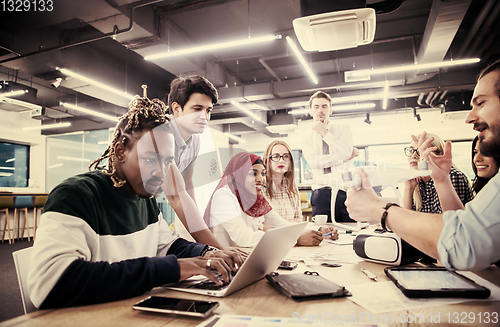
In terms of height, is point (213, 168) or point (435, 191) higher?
point (213, 168)

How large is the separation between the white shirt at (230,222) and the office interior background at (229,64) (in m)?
0.57

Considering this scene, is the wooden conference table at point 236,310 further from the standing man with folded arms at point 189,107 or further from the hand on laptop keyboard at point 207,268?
the standing man with folded arms at point 189,107

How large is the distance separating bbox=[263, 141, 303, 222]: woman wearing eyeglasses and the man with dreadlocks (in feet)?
5.02

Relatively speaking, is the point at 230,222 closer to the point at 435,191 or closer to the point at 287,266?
the point at 287,266

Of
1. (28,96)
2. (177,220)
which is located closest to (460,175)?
(177,220)

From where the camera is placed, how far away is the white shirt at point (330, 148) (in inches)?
117

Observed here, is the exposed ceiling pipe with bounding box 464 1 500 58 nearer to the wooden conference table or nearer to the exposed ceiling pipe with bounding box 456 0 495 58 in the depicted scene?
the exposed ceiling pipe with bounding box 456 0 495 58

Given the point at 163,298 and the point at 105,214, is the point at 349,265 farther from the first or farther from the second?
the point at 105,214

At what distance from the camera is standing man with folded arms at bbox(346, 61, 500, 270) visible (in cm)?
72

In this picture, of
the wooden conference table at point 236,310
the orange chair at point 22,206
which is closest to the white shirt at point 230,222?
the wooden conference table at point 236,310

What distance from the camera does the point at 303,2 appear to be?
287 cm
